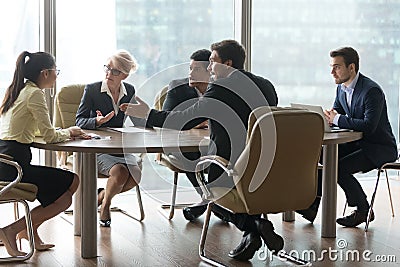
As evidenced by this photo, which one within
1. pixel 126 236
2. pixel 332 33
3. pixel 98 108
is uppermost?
pixel 332 33

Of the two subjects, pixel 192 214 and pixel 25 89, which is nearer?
pixel 25 89

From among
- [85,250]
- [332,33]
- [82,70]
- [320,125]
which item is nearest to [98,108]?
[82,70]

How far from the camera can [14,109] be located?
421 centimetres

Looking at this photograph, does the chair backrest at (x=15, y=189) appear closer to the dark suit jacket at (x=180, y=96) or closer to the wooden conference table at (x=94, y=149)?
the wooden conference table at (x=94, y=149)

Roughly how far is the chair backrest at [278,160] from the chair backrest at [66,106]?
6.11 ft

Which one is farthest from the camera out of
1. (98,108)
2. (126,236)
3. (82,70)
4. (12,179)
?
(82,70)

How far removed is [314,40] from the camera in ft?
22.1

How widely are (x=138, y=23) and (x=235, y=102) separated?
2267 millimetres

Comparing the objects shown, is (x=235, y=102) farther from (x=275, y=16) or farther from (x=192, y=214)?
(x=275, y=16)

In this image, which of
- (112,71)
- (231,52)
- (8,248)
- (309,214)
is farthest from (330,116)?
(8,248)

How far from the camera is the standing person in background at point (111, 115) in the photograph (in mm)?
5020

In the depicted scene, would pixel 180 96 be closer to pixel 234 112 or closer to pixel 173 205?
pixel 173 205

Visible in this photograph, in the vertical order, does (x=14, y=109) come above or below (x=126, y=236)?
above

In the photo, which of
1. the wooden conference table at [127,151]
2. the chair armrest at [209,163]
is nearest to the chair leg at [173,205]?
the wooden conference table at [127,151]
